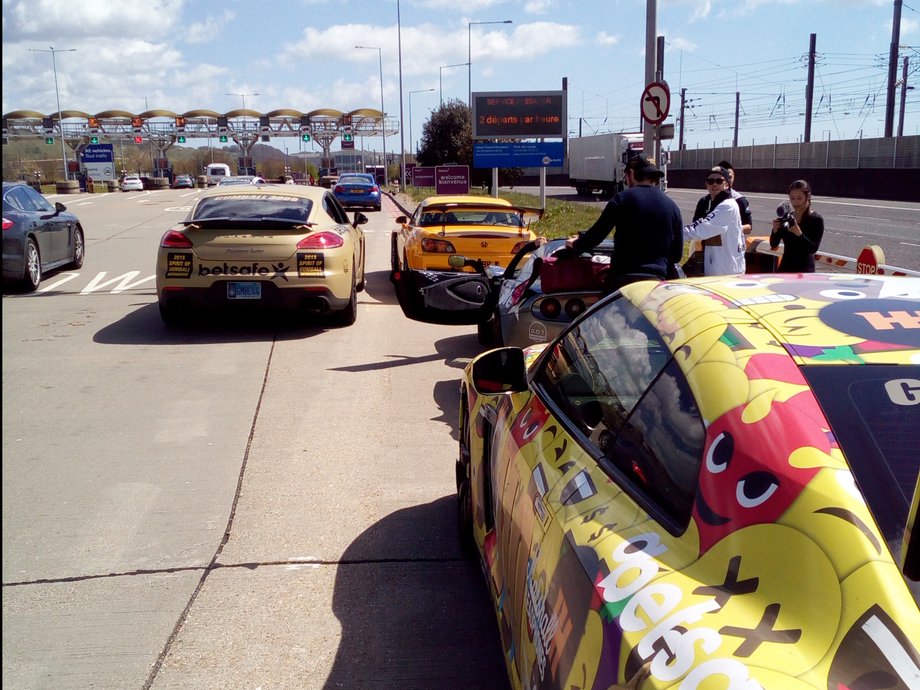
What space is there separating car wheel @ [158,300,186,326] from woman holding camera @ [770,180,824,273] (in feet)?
19.3

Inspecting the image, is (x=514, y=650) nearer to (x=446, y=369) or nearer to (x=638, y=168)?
(x=638, y=168)

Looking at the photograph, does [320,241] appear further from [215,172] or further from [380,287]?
[215,172]

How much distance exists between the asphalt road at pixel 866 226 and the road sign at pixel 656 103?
565 centimetres

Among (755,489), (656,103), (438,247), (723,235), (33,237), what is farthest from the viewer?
(33,237)

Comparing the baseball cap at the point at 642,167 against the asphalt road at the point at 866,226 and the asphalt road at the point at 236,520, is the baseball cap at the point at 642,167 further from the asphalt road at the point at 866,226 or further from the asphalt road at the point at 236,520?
the asphalt road at the point at 866,226

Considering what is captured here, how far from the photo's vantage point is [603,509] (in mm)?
2184

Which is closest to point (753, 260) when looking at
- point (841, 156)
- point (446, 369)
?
point (446, 369)

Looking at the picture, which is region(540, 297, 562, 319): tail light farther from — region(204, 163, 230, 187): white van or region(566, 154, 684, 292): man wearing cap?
region(204, 163, 230, 187): white van

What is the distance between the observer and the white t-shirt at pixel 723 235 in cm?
753

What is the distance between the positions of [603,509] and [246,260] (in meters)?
7.69

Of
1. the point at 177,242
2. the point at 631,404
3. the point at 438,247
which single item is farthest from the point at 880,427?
Result: the point at 438,247

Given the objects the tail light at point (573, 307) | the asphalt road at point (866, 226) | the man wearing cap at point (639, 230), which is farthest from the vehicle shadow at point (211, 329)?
the asphalt road at point (866, 226)

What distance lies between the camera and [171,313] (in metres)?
9.79

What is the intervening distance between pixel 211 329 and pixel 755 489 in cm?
889
